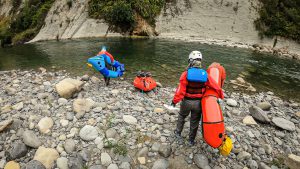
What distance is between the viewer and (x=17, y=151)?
5.46 metres

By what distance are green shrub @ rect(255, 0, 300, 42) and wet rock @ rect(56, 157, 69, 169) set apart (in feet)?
96.8

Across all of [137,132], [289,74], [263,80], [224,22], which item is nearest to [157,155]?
[137,132]

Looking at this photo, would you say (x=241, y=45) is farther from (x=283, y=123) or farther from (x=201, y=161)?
(x=201, y=161)

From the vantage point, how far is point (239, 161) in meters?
5.68

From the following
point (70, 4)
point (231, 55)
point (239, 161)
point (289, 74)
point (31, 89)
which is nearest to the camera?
point (239, 161)

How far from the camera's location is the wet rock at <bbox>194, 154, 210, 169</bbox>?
536cm

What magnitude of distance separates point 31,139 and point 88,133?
1518mm

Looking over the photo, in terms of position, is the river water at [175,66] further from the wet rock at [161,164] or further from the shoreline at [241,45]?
the wet rock at [161,164]

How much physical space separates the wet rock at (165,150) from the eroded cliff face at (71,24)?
26.3m

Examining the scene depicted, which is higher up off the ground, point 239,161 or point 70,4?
point 70,4

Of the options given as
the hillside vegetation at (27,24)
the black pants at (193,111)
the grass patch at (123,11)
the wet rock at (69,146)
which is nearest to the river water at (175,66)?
the black pants at (193,111)

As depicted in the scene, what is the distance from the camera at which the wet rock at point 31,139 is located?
5.73 metres

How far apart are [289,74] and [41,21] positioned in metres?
33.1

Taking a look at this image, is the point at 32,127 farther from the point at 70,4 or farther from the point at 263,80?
the point at 70,4
